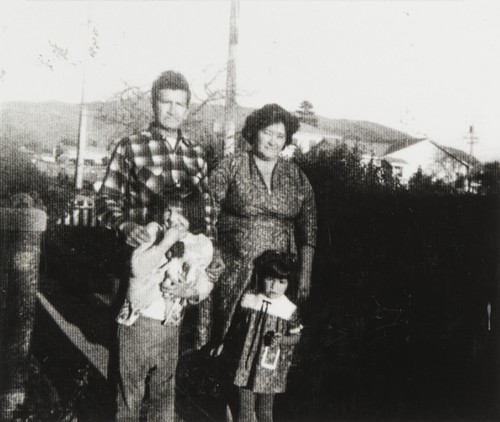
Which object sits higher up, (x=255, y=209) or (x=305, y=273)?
(x=255, y=209)

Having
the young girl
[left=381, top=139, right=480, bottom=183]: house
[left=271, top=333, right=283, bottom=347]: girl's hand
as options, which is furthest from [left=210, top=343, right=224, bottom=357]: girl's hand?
[left=381, top=139, right=480, bottom=183]: house

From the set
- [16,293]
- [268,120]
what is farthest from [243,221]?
[16,293]

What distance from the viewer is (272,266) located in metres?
2.66

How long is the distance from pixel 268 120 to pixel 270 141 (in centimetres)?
12

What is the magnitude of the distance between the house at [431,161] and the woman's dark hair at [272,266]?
126 centimetres

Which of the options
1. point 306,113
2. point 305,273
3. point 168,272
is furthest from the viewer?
point 306,113

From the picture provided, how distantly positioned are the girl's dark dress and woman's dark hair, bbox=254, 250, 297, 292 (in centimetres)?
11

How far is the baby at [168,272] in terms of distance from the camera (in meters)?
2.16

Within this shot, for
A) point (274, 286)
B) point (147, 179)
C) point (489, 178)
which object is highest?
point (489, 178)

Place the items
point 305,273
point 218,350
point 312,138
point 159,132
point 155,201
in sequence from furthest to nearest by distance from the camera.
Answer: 1. point 312,138
2. point 305,273
3. point 218,350
4. point 159,132
5. point 155,201

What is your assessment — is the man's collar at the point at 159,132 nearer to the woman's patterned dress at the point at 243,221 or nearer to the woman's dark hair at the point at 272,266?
the woman's patterned dress at the point at 243,221

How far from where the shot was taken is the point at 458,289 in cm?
281

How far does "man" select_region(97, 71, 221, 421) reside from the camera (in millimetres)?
2320

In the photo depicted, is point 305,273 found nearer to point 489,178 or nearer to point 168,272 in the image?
point 168,272
